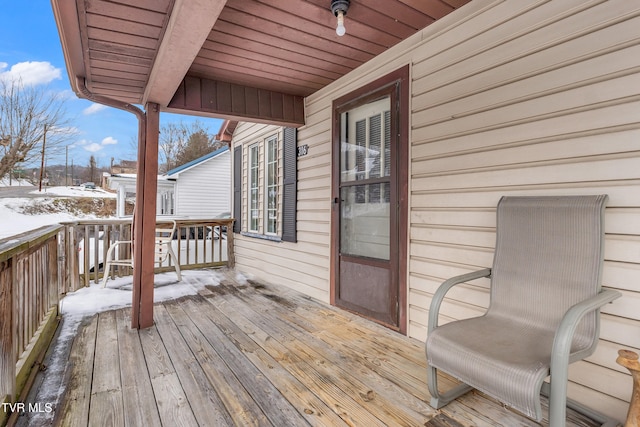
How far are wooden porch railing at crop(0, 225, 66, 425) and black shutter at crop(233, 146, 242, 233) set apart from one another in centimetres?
276

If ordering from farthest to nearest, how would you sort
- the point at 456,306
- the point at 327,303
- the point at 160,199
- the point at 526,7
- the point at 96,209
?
1. the point at 96,209
2. the point at 160,199
3. the point at 327,303
4. the point at 456,306
5. the point at 526,7

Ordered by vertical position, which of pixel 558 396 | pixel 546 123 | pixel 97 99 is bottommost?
pixel 558 396

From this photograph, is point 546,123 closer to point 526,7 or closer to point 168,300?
point 526,7

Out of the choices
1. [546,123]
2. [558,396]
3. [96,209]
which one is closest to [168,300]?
[558,396]

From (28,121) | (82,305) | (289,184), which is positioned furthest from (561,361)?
(28,121)

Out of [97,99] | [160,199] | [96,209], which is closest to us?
[97,99]

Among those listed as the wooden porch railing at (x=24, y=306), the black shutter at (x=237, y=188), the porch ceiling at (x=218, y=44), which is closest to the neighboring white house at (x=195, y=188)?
the black shutter at (x=237, y=188)

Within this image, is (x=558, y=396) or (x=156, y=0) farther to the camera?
(x=156, y=0)

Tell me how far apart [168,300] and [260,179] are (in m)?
2.25

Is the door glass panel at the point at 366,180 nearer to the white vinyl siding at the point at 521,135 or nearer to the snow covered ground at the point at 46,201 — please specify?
the white vinyl siding at the point at 521,135

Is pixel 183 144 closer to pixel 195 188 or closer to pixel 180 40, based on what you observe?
pixel 195 188

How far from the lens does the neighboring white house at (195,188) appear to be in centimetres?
1095

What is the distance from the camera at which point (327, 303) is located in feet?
11.5

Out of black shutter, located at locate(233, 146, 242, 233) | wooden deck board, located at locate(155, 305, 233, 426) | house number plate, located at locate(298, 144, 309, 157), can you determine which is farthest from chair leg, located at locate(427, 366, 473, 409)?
black shutter, located at locate(233, 146, 242, 233)
